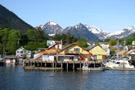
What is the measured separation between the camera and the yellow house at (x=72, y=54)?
8019 cm

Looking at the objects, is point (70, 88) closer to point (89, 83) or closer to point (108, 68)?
point (89, 83)

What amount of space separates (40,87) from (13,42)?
90048 millimetres

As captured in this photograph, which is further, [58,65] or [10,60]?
[10,60]

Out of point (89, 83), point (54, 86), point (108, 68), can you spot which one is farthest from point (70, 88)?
point (108, 68)

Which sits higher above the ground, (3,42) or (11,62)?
(3,42)

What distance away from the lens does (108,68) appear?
80.9 metres

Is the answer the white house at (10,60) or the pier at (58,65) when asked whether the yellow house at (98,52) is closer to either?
the pier at (58,65)

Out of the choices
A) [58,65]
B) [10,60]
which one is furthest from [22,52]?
[58,65]

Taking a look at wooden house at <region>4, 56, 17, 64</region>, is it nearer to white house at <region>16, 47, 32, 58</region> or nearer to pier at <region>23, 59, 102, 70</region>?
white house at <region>16, 47, 32, 58</region>

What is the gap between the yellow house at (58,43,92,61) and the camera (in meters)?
80.2

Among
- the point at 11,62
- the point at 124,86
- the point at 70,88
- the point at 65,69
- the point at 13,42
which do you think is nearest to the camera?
the point at 70,88

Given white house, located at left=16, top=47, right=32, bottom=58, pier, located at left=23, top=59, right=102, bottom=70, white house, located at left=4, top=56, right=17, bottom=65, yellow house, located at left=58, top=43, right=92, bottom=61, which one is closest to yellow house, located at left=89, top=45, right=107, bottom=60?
yellow house, located at left=58, top=43, right=92, bottom=61

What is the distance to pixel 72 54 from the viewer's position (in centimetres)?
8138

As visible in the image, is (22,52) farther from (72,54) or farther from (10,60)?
(72,54)
